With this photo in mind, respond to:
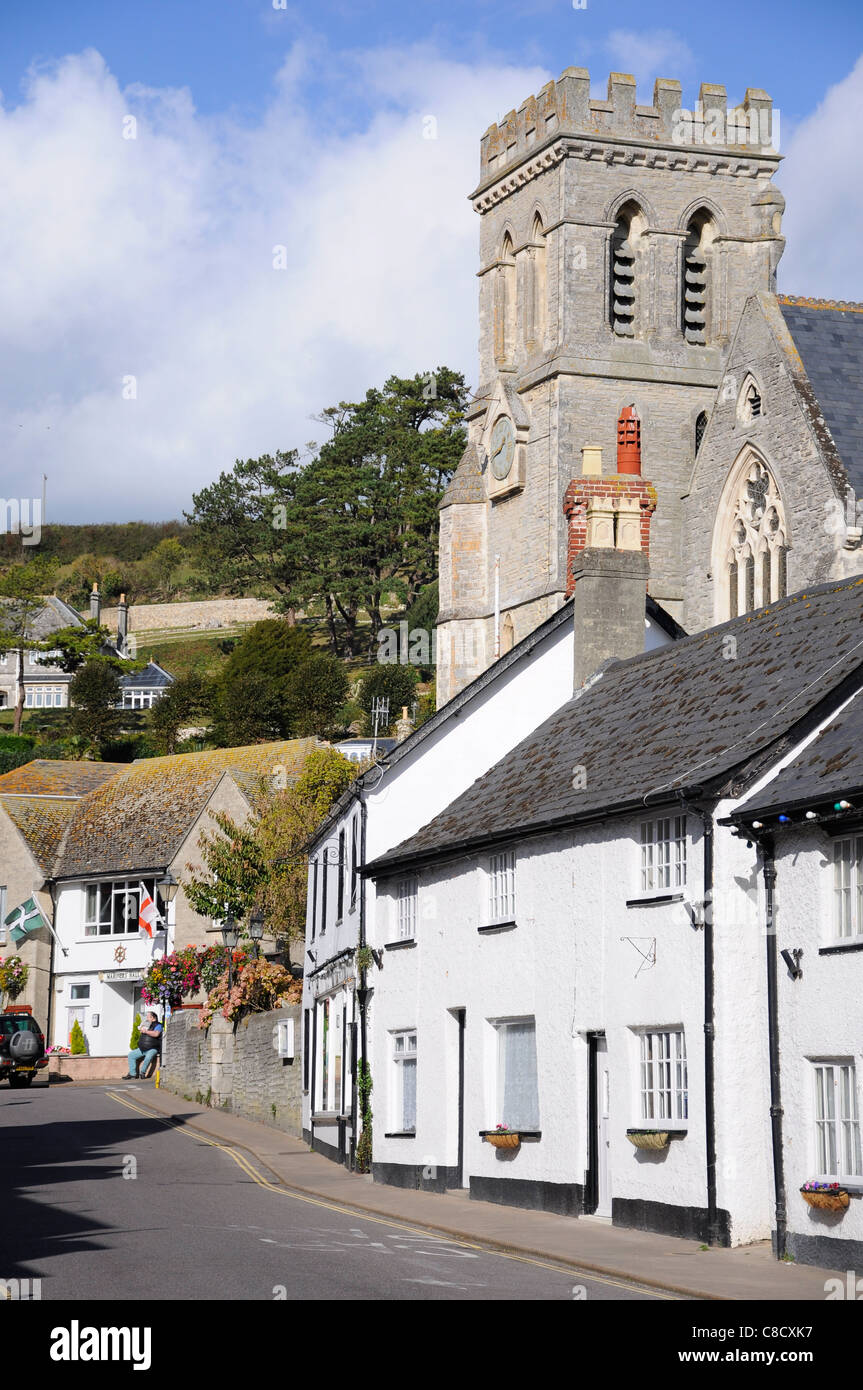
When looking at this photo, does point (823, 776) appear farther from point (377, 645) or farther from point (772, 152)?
point (377, 645)

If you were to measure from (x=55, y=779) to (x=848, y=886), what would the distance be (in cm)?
5136

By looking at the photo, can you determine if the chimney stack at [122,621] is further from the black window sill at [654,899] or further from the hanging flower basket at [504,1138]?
the black window sill at [654,899]

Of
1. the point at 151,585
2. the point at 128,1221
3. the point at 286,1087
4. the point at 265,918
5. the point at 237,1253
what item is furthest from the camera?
the point at 151,585

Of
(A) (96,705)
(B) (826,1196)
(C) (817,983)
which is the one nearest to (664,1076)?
(C) (817,983)

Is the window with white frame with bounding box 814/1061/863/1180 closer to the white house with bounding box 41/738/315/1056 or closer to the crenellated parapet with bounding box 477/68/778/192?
the white house with bounding box 41/738/315/1056

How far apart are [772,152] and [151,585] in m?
89.4

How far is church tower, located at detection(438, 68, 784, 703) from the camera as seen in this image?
58.6 meters

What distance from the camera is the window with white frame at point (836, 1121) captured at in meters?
14.8

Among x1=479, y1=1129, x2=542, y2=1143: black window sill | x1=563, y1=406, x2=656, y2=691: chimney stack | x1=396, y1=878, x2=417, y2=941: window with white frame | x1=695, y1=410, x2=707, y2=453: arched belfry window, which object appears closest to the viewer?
x1=479, y1=1129, x2=542, y2=1143: black window sill

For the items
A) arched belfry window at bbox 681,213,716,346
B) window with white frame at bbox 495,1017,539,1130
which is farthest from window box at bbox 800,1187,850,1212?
arched belfry window at bbox 681,213,716,346

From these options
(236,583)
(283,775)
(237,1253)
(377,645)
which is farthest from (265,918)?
(236,583)

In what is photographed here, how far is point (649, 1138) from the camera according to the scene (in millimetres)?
17141

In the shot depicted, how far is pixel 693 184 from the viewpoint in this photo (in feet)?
201

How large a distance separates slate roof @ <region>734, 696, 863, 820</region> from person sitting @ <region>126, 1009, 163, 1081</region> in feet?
110
